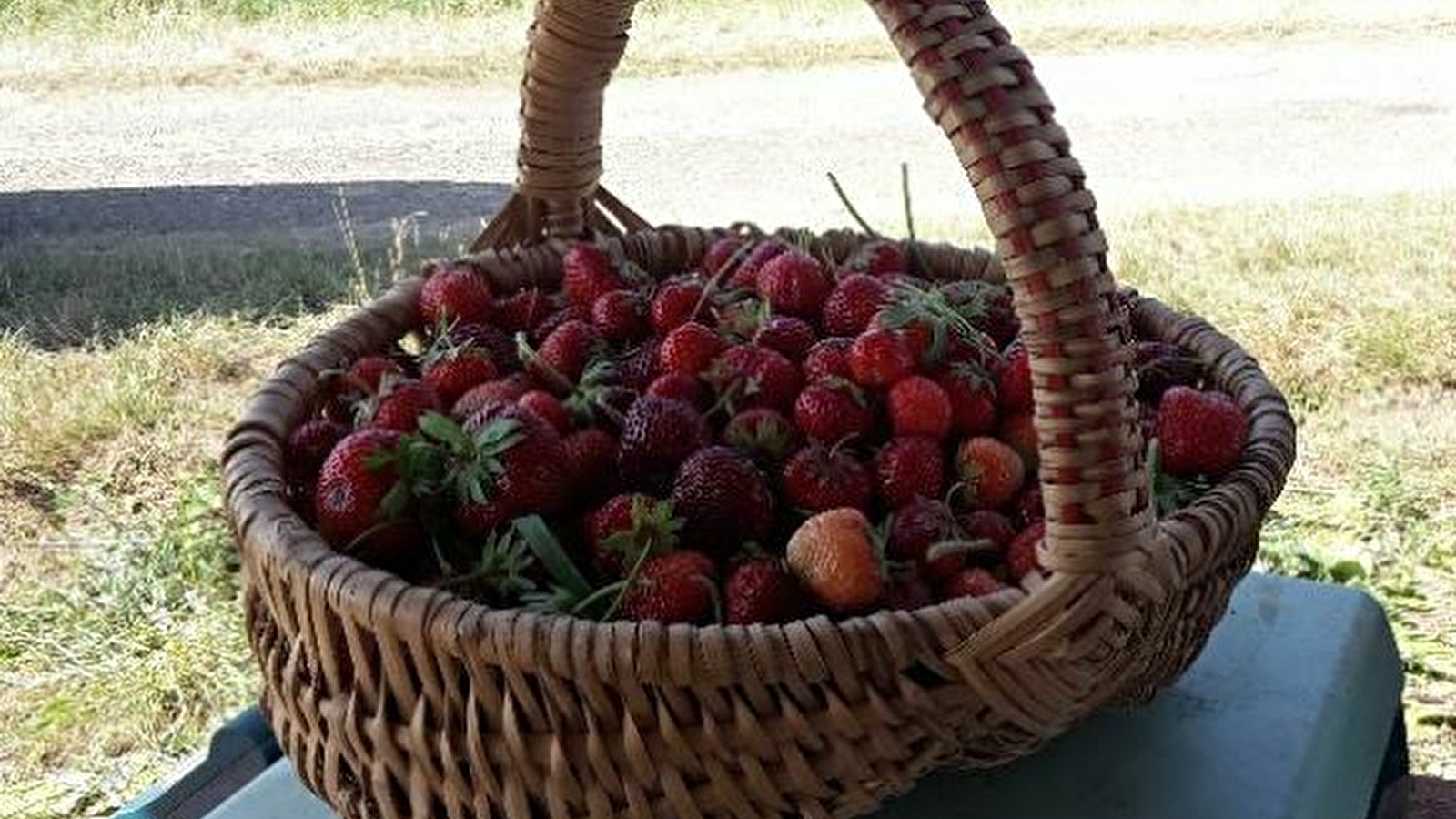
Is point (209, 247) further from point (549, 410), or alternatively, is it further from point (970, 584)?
point (970, 584)

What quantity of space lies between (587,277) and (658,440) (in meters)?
0.28

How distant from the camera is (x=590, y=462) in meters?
1.06

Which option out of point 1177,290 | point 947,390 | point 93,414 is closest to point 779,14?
point 1177,290

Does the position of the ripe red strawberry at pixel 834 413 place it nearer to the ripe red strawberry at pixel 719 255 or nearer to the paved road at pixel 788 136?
the ripe red strawberry at pixel 719 255

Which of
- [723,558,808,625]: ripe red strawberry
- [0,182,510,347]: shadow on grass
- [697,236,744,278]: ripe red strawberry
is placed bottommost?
→ [0,182,510,347]: shadow on grass

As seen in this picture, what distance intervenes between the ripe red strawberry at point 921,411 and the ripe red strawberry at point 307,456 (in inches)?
13.3

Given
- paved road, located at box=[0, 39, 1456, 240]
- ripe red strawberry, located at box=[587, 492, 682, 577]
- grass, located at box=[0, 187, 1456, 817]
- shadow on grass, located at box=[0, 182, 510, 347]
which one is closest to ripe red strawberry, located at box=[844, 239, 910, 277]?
ripe red strawberry, located at box=[587, 492, 682, 577]

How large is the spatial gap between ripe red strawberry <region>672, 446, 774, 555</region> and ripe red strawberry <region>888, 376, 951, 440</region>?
11cm

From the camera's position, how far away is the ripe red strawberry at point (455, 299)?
1271 millimetres

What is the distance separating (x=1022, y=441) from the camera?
1.08m

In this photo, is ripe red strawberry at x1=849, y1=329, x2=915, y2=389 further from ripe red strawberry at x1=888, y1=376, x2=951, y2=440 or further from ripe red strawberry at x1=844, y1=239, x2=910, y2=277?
ripe red strawberry at x1=844, y1=239, x2=910, y2=277

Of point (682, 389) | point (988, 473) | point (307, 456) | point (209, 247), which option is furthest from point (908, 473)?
point (209, 247)

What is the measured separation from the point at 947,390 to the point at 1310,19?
199 inches

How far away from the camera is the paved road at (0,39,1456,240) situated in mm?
→ 4199
